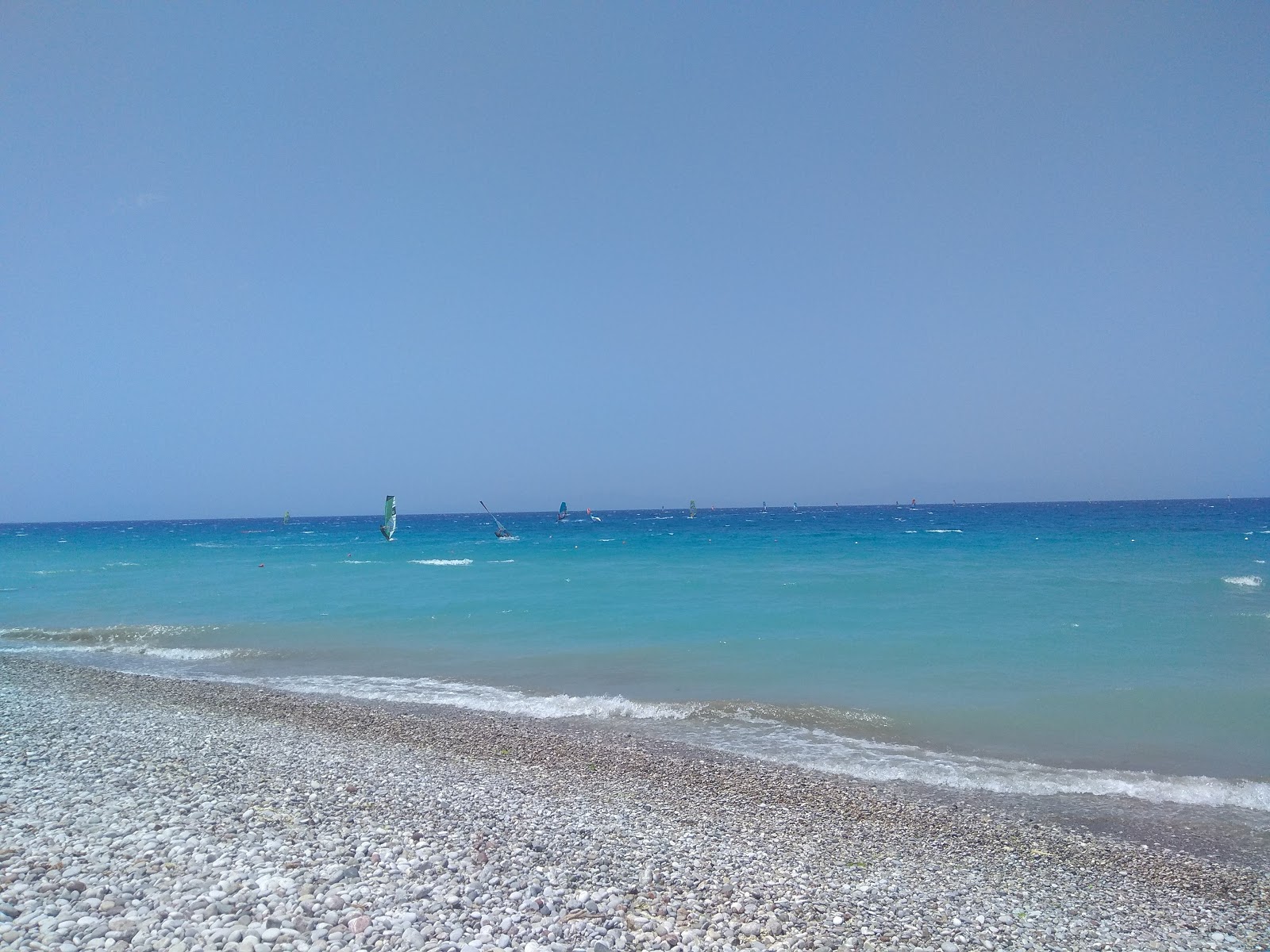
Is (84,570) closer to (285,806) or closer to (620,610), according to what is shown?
(620,610)

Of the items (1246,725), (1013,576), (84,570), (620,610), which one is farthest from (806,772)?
(84,570)

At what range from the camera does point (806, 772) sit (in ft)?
33.4

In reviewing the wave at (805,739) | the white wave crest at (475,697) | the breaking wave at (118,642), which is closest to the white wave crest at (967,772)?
the wave at (805,739)

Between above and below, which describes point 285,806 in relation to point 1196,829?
above

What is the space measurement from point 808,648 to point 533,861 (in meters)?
13.3

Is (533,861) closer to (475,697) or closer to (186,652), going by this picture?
(475,697)

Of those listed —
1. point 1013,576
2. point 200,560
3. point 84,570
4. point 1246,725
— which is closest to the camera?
point 1246,725

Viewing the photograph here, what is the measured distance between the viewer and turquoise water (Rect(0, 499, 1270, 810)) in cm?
1162

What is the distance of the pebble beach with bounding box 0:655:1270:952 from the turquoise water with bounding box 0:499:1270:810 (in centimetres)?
234

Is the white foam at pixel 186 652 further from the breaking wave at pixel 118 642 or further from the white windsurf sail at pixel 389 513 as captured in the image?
the white windsurf sail at pixel 389 513

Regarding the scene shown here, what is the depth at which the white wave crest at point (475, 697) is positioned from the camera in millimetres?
13664

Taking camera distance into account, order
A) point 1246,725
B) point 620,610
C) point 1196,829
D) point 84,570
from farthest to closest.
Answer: point 84,570, point 620,610, point 1246,725, point 1196,829

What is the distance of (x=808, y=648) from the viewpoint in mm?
18844

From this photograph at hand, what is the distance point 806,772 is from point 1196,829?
175 inches
